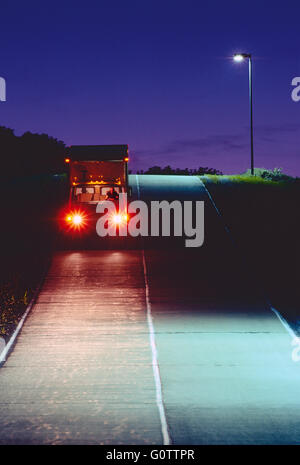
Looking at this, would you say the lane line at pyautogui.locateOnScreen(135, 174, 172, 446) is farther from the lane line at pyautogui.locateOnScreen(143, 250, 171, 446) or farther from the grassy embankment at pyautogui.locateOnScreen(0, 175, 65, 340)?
the grassy embankment at pyautogui.locateOnScreen(0, 175, 65, 340)

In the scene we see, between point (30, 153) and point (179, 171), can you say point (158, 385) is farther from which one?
point (30, 153)

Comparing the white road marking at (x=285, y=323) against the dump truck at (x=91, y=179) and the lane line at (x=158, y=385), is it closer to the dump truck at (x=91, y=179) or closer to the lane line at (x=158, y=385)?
the lane line at (x=158, y=385)

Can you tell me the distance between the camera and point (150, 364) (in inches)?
379

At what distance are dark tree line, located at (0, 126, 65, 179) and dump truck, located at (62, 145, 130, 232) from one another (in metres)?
53.7

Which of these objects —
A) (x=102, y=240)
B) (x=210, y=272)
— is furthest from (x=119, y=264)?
(x=102, y=240)

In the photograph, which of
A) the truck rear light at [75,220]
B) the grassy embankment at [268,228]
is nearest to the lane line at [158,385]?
the grassy embankment at [268,228]

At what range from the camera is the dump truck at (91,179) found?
24.2 m

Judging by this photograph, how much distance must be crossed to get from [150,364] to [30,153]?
77.3m

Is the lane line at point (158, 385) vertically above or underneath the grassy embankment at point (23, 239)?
underneath

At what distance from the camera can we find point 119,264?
58.3 feet

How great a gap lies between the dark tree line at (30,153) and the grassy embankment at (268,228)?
44.3 meters

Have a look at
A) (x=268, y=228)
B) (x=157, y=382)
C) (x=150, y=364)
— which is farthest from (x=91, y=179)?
(x=157, y=382)

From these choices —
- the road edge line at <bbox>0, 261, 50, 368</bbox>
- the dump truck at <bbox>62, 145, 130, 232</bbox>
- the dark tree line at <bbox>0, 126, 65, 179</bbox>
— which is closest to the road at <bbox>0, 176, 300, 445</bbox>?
the road edge line at <bbox>0, 261, 50, 368</bbox>
